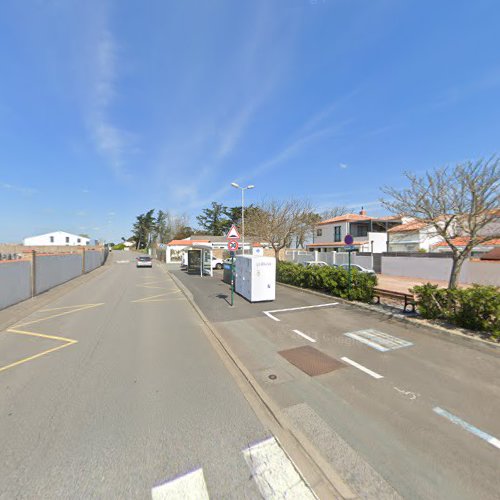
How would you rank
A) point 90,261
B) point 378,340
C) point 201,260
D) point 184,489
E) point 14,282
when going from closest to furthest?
point 184,489
point 378,340
point 14,282
point 201,260
point 90,261

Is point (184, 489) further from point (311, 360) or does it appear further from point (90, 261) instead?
point (90, 261)

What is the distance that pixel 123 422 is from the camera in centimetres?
307

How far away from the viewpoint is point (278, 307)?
9.30m

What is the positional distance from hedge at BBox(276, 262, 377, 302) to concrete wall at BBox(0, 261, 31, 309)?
1221 centimetres

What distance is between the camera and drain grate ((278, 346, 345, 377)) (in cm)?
451

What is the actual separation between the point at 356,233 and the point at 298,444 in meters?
36.1

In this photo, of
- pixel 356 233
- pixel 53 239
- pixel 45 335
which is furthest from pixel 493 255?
pixel 53 239

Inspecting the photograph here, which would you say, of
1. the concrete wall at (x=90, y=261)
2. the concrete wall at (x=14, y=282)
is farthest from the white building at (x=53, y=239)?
the concrete wall at (x=14, y=282)

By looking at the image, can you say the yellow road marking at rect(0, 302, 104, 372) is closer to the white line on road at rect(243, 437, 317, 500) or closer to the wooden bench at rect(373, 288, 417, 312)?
the white line on road at rect(243, 437, 317, 500)

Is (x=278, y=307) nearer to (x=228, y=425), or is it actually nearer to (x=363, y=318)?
(x=363, y=318)

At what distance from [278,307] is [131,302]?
6.16 m

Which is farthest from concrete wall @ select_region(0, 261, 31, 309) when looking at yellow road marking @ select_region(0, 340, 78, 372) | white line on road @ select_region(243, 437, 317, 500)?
white line on road @ select_region(243, 437, 317, 500)

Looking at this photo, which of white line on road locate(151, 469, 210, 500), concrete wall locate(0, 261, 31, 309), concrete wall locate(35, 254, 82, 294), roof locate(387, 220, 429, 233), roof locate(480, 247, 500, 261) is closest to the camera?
Answer: white line on road locate(151, 469, 210, 500)

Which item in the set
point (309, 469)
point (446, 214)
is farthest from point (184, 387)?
point (446, 214)
